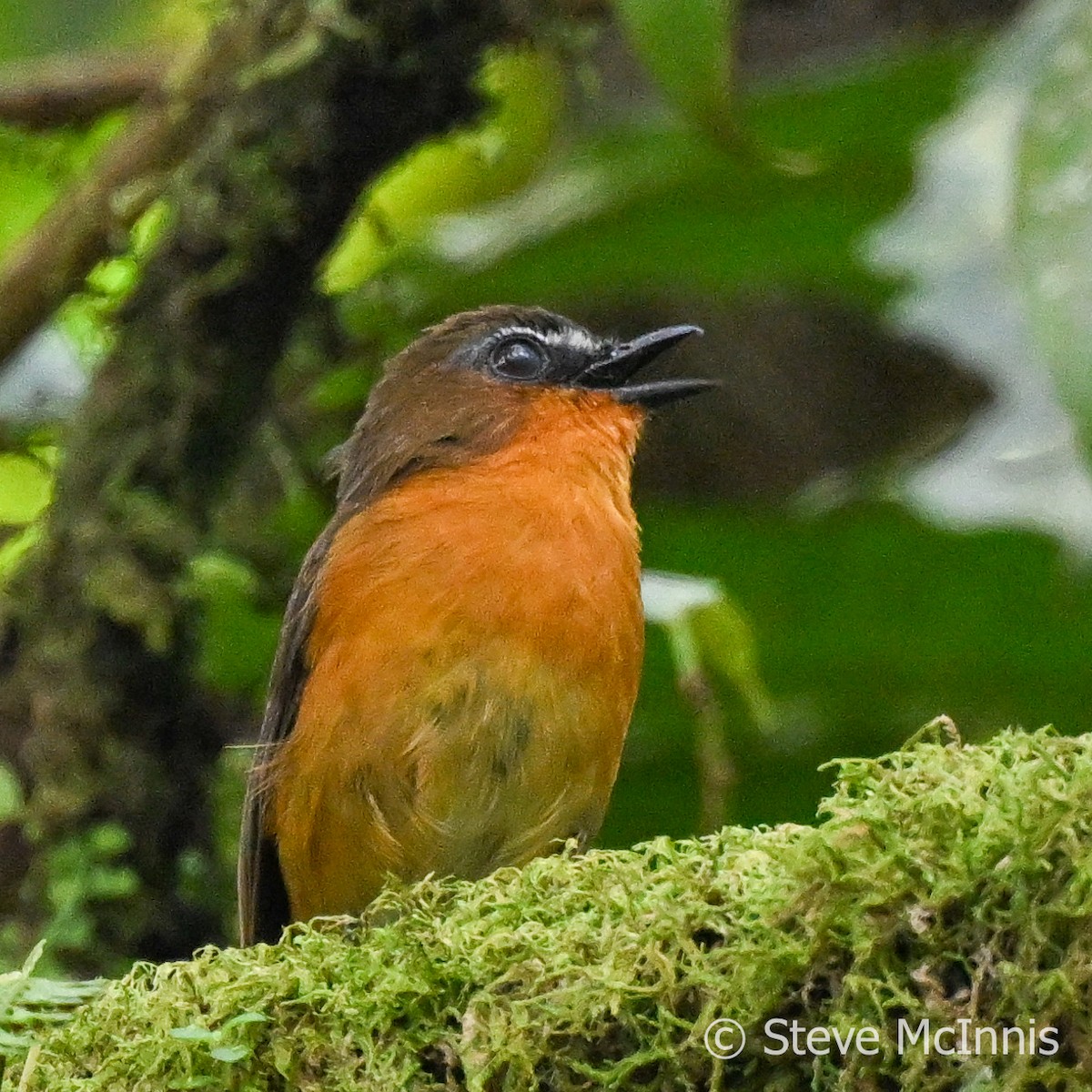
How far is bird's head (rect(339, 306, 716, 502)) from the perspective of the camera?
4.18 m

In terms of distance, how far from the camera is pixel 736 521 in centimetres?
505

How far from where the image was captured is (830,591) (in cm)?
492

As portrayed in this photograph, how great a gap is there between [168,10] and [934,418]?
12.4ft

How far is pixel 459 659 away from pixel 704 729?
946 millimetres

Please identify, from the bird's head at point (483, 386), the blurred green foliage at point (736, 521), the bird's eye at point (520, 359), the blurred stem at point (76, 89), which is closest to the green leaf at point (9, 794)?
the blurred green foliage at point (736, 521)

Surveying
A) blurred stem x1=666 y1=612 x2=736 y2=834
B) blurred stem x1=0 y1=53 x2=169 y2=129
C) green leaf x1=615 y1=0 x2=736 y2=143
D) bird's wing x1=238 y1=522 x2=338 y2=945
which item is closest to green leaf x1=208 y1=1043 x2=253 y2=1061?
bird's wing x1=238 y1=522 x2=338 y2=945

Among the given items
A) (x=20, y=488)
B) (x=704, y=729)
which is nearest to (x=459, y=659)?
(x=704, y=729)

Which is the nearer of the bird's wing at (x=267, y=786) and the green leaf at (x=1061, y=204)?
the green leaf at (x=1061, y=204)

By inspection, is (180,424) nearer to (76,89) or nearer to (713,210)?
(76,89)

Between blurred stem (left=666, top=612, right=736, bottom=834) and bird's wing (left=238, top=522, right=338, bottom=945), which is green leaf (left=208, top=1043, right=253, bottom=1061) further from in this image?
blurred stem (left=666, top=612, right=736, bottom=834)

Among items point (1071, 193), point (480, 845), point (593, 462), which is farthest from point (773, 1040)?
point (593, 462)

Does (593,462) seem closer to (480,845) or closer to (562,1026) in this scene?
(480,845)

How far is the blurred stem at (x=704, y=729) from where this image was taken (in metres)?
4.01

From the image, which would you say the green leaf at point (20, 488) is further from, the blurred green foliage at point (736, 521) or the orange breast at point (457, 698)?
the orange breast at point (457, 698)
